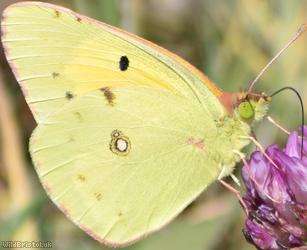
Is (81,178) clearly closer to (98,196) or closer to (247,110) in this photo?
(98,196)

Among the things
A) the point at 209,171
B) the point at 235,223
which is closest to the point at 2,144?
the point at 235,223

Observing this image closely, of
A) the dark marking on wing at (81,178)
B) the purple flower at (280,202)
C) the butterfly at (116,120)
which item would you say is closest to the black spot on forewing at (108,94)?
the butterfly at (116,120)

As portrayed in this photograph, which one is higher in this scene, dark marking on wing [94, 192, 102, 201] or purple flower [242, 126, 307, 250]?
purple flower [242, 126, 307, 250]

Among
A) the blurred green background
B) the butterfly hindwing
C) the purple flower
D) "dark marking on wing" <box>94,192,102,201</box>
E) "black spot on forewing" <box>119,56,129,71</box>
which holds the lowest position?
the blurred green background

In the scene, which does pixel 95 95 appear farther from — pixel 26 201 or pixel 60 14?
pixel 26 201

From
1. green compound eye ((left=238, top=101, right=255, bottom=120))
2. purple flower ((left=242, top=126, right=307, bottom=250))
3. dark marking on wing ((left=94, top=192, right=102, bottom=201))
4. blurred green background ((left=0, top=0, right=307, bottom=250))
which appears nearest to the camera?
purple flower ((left=242, top=126, right=307, bottom=250))

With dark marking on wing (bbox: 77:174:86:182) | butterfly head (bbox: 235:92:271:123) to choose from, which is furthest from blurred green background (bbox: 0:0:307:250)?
butterfly head (bbox: 235:92:271:123)

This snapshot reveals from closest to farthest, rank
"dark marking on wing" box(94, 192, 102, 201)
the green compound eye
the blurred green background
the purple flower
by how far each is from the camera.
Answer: the purple flower, the green compound eye, "dark marking on wing" box(94, 192, 102, 201), the blurred green background

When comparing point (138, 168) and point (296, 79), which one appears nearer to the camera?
point (138, 168)

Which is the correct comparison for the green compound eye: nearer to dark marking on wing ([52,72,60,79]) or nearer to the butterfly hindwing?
the butterfly hindwing
